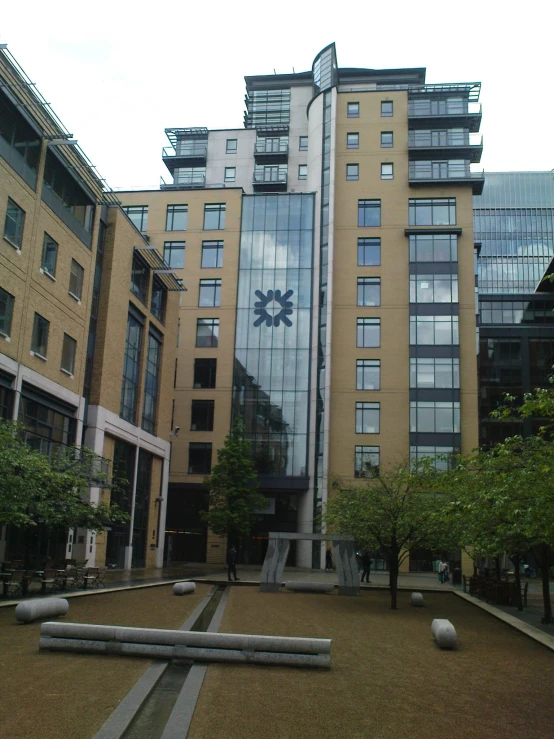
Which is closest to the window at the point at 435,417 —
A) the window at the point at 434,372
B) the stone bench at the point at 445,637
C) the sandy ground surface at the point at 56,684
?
the window at the point at 434,372

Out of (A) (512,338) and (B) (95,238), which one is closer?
(B) (95,238)

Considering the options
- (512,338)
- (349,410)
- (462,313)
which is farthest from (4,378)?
(512,338)

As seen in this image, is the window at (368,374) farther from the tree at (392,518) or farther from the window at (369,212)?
the tree at (392,518)

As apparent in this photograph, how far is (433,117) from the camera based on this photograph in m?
→ 62.2

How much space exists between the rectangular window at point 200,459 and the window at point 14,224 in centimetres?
2975

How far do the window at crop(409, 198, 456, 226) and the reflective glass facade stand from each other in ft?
26.6

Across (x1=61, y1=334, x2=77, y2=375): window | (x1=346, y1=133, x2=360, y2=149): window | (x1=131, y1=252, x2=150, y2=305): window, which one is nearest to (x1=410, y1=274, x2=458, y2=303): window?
(x1=346, y1=133, x2=360, y2=149): window

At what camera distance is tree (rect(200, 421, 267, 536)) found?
5147cm

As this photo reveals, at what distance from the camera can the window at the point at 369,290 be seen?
59438mm

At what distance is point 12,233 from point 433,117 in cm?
4187

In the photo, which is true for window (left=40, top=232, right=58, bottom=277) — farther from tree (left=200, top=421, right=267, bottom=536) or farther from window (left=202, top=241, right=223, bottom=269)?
window (left=202, top=241, right=223, bottom=269)

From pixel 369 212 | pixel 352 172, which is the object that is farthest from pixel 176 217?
pixel 369 212

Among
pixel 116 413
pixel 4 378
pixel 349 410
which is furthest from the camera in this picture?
pixel 349 410

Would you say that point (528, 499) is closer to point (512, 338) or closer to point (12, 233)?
point (12, 233)
